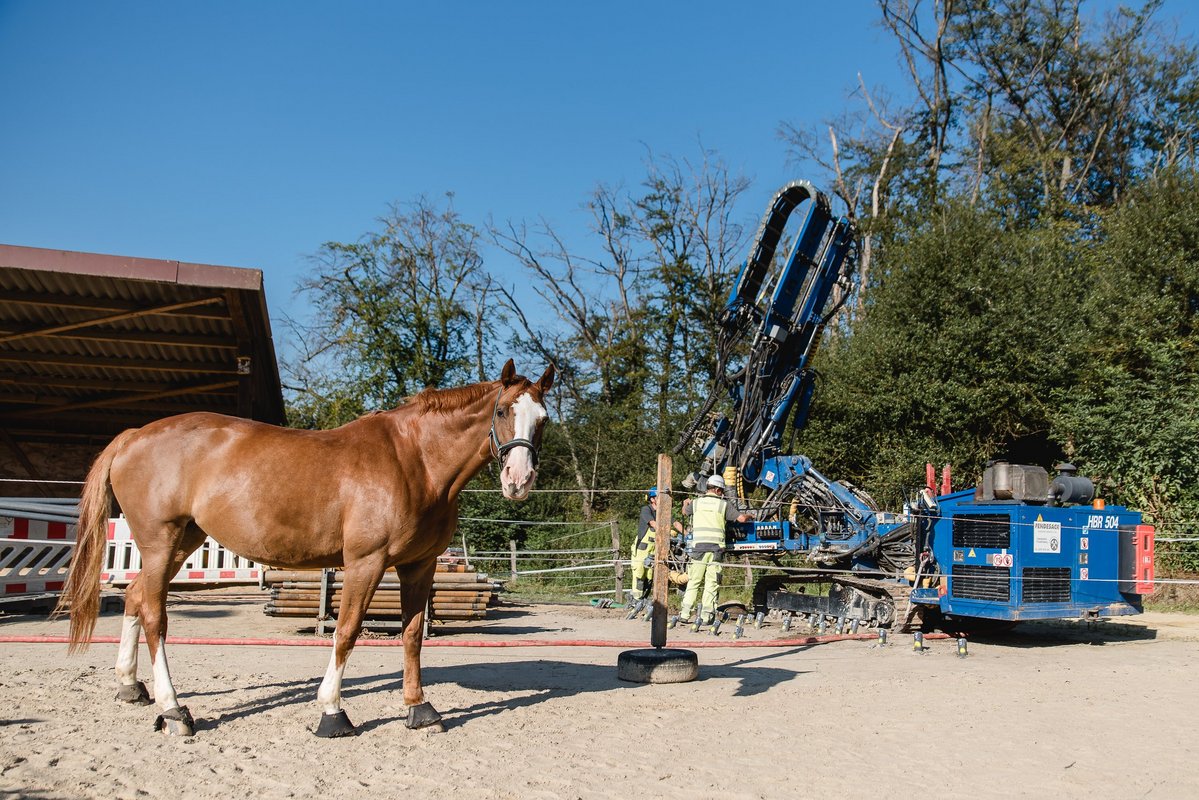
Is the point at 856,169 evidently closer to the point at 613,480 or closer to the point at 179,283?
the point at 613,480

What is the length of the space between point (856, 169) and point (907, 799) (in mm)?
28803

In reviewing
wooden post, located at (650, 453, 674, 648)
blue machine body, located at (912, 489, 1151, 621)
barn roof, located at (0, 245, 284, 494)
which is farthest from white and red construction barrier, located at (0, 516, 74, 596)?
blue machine body, located at (912, 489, 1151, 621)

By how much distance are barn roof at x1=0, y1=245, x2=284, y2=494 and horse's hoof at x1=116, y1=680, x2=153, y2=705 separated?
20.8 feet

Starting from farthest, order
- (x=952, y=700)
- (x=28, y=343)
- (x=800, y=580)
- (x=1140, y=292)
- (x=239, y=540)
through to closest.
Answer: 1. (x=1140, y=292)
2. (x=28, y=343)
3. (x=800, y=580)
4. (x=952, y=700)
5. (x=239, y=540)

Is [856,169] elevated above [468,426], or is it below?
above

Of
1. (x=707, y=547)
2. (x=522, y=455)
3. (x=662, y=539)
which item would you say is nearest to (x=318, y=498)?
(x=522, y=455)

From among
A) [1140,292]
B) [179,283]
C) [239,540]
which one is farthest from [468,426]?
[1140,292]

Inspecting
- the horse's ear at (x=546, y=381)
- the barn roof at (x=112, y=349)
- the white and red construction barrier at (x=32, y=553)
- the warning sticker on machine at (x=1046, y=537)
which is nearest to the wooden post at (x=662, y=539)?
the horse's ear at (x=546, y=381)

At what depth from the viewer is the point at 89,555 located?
18.6 feet

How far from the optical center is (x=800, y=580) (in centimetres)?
1226

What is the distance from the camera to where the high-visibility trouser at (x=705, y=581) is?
1052 cm

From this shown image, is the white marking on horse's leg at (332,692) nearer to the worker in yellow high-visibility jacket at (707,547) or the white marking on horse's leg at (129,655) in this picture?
the white marking on horse's leg at (129,655)

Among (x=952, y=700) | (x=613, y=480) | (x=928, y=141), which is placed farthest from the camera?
(x=928, y=141)

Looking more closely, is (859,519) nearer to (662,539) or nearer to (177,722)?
(662,539)
